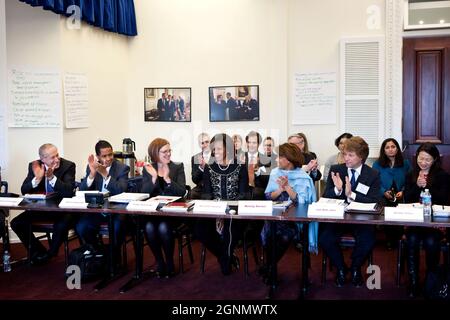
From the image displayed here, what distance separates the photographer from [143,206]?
395 cm

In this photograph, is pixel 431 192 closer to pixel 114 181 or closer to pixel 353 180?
pixel 353 180

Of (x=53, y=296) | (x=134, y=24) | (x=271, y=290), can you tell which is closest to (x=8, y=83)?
(x=134, y=24)

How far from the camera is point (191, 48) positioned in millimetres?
6594

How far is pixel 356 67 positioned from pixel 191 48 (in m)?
2.02

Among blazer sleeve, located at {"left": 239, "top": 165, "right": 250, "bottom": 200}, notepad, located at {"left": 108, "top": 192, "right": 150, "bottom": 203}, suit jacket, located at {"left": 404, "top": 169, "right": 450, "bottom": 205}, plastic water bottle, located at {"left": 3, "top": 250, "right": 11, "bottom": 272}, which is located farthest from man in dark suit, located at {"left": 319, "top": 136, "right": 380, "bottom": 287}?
plastic water bottle, located at {"left": 3, "top": 250, "right": 11, "bottom": 272}

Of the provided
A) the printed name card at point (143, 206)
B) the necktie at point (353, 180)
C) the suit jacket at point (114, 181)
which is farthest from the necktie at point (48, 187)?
the necktie at point (353, 180)

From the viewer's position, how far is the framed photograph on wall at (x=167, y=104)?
6660 millimetres

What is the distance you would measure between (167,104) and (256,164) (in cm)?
157

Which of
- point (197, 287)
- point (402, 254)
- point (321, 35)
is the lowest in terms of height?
point (197, 287)

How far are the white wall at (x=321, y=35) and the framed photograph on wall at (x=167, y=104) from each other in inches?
51.3

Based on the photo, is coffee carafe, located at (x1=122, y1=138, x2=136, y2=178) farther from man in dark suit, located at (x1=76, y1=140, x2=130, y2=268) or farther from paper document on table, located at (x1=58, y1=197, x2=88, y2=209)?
paper document on table, located at (x1=58, y1=197, x2=88, y2=209)

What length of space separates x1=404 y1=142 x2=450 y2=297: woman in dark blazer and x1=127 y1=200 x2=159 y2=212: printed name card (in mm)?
1902

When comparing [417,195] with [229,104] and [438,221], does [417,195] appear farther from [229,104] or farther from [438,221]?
[229,104]

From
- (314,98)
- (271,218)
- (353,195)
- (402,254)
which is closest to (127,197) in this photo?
(271,218)
